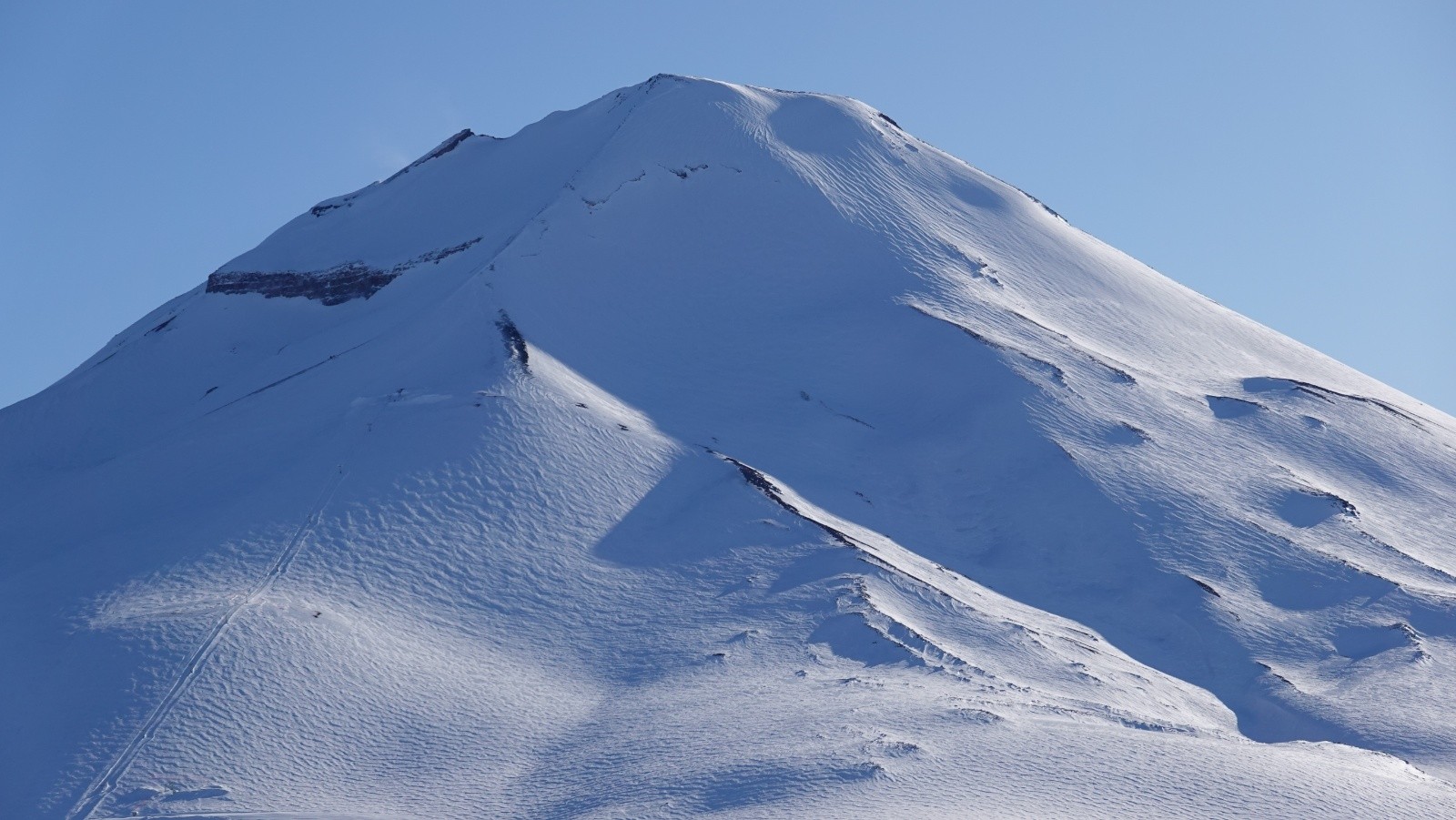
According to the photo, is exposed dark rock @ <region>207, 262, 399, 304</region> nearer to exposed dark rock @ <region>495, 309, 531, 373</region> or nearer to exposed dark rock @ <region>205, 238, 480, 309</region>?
exposed dark rock @ <region>205, 238, 480, 309</region>

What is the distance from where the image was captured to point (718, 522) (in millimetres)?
32219

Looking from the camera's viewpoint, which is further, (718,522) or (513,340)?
(513,340)

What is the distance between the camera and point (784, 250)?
43594 millimetres

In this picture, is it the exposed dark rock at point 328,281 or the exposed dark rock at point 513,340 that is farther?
the exposed dark rock at point 328,281

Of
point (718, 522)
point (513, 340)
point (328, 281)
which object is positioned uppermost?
point (328, 281)

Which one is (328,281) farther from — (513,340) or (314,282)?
(513,340)

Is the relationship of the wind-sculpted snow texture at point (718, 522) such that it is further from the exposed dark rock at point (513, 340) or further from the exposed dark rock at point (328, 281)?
the exposed dark rock at point (328, 281)

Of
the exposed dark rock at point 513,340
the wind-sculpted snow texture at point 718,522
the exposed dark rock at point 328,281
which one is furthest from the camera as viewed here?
the exposed dark rock at point 328,281

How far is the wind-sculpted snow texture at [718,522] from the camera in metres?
24.4

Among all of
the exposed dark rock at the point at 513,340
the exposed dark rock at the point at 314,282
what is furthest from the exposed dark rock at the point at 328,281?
the exposed dark rock at the point at 513,340

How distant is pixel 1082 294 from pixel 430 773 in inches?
1136

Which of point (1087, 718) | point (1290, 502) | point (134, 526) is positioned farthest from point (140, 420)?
point (1290, 502)

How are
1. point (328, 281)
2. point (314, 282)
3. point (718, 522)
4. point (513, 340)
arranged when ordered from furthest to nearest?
point (314, 282), point (328, 281), point (513, 340), point (718, 522)

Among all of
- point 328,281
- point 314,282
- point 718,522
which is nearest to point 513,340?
point 718,522
